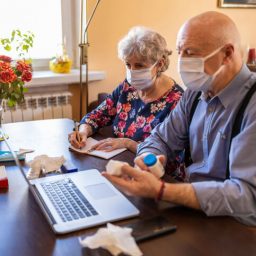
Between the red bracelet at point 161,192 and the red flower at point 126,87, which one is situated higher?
the red flower at point 126,87

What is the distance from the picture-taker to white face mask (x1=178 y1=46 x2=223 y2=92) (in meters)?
1.25

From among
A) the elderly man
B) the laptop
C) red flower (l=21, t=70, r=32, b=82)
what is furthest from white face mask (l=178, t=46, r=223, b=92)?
red flower (l=21, t=70, r=32, b=82)

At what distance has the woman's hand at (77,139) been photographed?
5.35 feet

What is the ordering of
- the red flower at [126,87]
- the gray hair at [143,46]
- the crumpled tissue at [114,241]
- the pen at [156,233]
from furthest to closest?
the red flower at [126,87] → the gray hair at [143,46] → the pen at [156,233] → the crumpled tissue at [114,241]

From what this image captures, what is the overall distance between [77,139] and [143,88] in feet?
1.45

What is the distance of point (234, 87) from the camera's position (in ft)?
3.99

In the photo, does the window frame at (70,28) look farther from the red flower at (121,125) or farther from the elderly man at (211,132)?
the elderly man at (211,132)

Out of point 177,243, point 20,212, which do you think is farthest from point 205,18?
point 20,212

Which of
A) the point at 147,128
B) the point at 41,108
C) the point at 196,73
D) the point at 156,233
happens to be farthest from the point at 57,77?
the point at 156,233

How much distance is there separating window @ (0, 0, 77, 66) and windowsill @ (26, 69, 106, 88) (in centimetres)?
19

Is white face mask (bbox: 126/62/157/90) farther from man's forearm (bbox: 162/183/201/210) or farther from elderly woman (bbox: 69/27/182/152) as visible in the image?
man's forearm (bbox: 162/183/201/210)

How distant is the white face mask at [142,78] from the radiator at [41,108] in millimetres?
1076

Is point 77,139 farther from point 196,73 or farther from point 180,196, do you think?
point 180,196

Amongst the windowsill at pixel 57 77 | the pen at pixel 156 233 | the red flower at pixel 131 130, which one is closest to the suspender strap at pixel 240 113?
the pen at pixel 156 233
